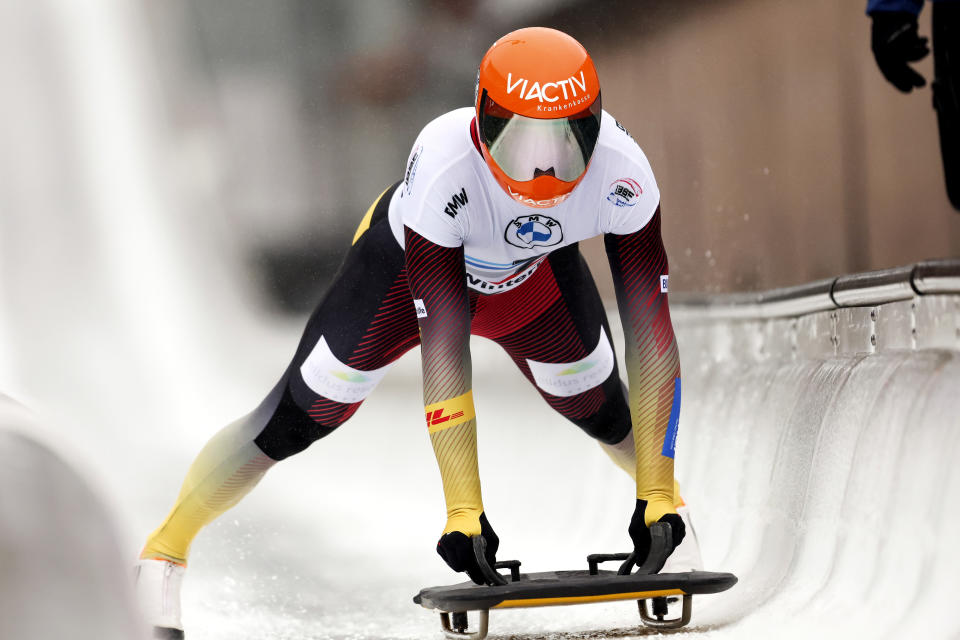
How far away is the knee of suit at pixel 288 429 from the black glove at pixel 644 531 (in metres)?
0.86

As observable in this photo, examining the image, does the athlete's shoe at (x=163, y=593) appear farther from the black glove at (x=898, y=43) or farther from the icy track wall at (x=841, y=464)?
the black glove at (x=898, y=43)

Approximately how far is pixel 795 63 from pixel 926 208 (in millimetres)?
1486

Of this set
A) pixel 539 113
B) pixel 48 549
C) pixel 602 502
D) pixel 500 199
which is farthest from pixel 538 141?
pixel 602 502

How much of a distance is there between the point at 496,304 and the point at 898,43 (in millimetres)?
1144

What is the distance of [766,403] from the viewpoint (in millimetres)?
4270

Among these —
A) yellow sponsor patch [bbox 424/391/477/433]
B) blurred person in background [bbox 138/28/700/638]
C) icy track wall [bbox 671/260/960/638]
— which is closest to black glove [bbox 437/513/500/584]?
blurred person in background [bbox 138/28/700/638]

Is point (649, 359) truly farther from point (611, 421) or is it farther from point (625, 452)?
point (625, 452)

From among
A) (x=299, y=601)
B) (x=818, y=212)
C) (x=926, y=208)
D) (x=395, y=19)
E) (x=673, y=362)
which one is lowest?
(x=299, y=601)

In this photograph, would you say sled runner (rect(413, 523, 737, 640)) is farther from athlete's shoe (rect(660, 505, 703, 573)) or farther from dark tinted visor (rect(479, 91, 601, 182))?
dark tinted visor (rect(479, 91, 601, 182))

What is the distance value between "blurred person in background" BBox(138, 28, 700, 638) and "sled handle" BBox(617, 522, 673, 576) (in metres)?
0.03

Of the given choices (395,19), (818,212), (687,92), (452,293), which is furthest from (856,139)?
(395,19)

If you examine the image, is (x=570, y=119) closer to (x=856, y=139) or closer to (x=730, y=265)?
(x=856, y=139)

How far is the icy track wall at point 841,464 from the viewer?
2.62m

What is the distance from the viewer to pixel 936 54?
2.68 meters
